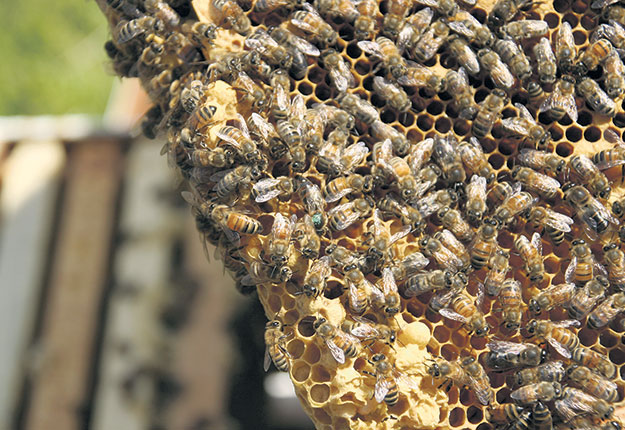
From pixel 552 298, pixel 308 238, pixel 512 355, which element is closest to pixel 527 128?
pixel 552 298

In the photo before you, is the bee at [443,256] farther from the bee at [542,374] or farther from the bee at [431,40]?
the bee at [431,40]

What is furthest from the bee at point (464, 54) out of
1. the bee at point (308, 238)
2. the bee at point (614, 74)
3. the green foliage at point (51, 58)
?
the green foliage at point (51, 58)

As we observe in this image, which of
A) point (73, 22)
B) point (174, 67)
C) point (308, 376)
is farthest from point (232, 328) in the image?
point (73, 22)

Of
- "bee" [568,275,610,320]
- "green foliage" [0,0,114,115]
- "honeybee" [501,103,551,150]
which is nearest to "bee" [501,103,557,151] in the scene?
"honeybee" [501,103,551,150]

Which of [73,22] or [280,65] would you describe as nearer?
[280,65]

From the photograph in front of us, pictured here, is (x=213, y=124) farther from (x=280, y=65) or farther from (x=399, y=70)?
(x=399, y=70)

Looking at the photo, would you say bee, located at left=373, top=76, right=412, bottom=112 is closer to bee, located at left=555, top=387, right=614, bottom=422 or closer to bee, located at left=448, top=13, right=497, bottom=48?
bee, located at left=448, top=13, right=497, bottom=48

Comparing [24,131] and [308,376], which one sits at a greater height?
[308,376]
